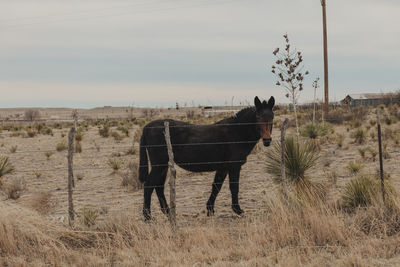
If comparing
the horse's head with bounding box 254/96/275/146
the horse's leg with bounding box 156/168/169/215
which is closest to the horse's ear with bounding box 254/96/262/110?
the horse's head with bounding box 254/96/275/146

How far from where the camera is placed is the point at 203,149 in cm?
840

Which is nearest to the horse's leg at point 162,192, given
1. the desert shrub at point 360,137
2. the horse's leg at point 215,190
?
the horse's leg at point 215,190

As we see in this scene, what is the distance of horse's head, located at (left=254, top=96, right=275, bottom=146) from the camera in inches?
306

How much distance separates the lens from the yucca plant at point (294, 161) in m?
8.94

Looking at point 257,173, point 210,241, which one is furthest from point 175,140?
point 257,173

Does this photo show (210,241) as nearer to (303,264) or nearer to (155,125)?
(303,264)

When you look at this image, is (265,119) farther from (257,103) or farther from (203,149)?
(203,149)

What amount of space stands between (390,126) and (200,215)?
16.8 meters

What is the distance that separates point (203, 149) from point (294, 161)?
198cm

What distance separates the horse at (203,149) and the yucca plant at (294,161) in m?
0.98

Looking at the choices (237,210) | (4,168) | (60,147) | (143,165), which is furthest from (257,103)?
(60,147)

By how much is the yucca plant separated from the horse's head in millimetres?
1217

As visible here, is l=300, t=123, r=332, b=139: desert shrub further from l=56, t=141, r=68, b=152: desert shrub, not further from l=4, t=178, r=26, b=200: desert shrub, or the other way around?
l=56, t=141, r=68, b=152: desert shrub

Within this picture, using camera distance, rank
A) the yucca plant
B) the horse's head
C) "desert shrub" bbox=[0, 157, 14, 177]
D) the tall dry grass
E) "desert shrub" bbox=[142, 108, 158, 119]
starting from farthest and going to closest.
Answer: "desert shrub" bbox=[142, 108, 158, 119] < "desert shrub" bbox=[0, 157, 14, 177] < the yucca plant < the horse's head < the tall dry grass
